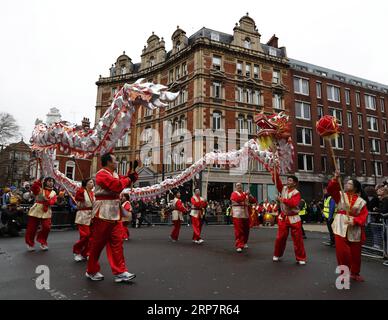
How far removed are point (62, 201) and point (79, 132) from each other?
30.3 ft

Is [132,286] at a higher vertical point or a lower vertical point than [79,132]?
lower

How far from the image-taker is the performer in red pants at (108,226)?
15.9 ft

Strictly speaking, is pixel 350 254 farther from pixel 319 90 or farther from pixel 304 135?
pixel 319 90

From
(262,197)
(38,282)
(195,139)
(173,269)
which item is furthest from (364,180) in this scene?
(38,282)

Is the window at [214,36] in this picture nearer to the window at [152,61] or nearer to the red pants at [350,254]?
the window at [152,61]

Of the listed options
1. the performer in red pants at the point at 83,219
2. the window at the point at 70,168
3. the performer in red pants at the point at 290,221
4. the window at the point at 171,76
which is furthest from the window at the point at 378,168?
the window at the point at 70,168

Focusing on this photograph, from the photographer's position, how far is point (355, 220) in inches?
198

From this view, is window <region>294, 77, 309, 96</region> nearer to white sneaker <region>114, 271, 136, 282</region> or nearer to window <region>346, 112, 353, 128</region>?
window <region>346, 112, 353, 128</region>

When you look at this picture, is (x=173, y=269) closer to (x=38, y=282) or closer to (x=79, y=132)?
(x=38, y=282)

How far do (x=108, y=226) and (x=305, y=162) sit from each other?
99.9 ft

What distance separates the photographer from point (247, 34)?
3144 cm

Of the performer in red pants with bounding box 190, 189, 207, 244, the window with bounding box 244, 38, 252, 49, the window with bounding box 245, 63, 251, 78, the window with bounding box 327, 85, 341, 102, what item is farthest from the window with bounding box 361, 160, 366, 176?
the performer in red pants with bounding box 190, 189, 207, 244

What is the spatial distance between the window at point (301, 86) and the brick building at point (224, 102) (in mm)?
151

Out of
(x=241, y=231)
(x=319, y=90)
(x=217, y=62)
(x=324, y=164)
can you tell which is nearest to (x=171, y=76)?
(x=217, y=62)
